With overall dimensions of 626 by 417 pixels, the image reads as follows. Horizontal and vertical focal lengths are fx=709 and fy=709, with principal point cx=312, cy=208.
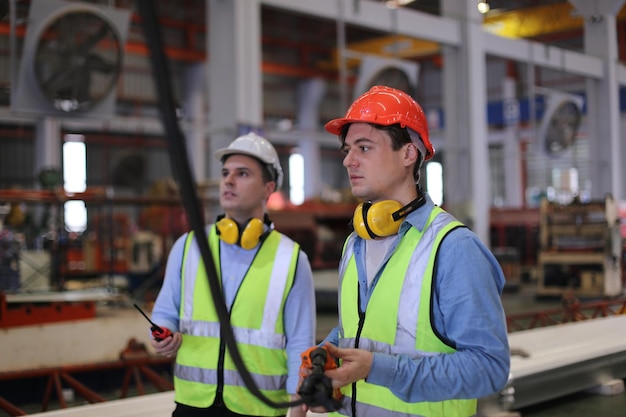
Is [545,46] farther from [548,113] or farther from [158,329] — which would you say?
[158,329]

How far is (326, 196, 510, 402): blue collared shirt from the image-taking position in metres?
1.67

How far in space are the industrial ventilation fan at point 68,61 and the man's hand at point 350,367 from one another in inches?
257

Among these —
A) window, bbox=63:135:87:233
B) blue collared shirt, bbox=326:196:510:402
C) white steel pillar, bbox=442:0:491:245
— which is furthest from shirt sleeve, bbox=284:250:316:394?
window, bbox=63:135:87:233

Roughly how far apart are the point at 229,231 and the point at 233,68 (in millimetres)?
7076

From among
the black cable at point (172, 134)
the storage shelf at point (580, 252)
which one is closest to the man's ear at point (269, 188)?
the black cable at point (172, 134)

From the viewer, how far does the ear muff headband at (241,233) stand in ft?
8.96

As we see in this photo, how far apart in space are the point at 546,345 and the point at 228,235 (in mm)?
3772

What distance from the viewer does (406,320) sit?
5.96 ft

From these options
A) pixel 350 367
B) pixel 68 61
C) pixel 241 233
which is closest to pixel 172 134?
pixel 350 367

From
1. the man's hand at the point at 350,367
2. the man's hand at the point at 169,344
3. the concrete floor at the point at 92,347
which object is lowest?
the concrete floor at the point at 92,347

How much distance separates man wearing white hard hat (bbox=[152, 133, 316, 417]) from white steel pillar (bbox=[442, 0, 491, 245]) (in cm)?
1015

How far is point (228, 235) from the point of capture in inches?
108

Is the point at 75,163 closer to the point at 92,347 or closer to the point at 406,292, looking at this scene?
the point at 92,347

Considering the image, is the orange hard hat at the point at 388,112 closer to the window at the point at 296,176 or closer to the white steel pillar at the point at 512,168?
the white steel pillar at the point at 512,168
